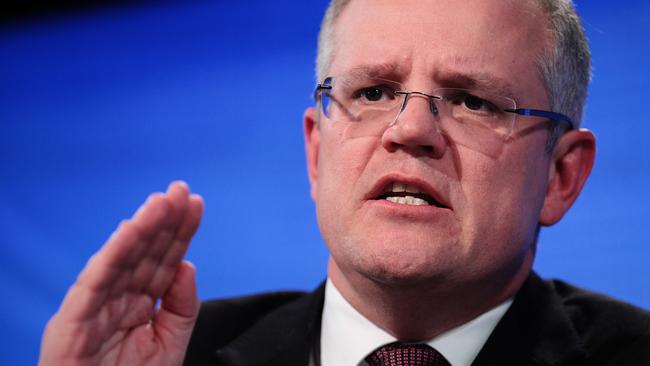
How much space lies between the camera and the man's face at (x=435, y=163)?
1.70 m

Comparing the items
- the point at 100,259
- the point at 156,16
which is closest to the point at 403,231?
the point at 100,259

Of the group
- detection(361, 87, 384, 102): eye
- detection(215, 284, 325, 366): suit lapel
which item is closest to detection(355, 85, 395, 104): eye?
detection(361, 87, 384, 102): eye

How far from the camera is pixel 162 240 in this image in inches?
55.0

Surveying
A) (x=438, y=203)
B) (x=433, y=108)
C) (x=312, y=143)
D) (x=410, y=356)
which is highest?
(x=312, y=143)

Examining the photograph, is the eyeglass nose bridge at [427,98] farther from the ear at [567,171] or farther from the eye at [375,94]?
the ear at [567,171]

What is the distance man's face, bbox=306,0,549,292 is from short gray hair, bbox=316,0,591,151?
0.14ft

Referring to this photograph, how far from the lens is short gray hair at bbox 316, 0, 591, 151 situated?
1976 mm

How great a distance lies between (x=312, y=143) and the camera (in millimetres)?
2223

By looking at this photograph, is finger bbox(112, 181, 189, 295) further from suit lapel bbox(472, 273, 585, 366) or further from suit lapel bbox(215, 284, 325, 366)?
suit lapel bbox(472, 273, 585, 366)

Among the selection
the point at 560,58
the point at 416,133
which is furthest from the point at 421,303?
the point at 560,58

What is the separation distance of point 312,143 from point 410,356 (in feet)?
2.33

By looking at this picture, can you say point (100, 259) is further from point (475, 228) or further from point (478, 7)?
point (478, 7)

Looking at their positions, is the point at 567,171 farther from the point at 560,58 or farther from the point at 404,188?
the point at 404,188

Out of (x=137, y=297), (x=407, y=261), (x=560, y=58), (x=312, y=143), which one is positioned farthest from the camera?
(x=312, y=143)
